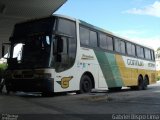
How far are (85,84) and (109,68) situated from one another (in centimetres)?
270

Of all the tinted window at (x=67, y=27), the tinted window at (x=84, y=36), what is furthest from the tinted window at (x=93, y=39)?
the tinted window at (x=67, y=27)

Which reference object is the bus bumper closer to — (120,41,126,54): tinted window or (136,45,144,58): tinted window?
(120,41,126,54): tinted window

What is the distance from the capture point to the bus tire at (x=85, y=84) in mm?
14780

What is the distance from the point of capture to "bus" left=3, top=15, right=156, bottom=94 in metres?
13.0

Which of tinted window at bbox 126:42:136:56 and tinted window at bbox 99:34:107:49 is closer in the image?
tinted window at bbox 99:34:107:49

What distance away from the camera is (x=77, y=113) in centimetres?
834

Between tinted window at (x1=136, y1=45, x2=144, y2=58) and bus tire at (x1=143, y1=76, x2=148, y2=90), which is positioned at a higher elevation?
tinted window at (x1=136, y1=45, x2=144, y2=58)

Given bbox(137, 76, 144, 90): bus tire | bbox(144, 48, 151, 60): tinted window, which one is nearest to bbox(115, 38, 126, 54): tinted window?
bbox(137, 76, 144, 90): bus tire

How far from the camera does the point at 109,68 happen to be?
17391 millimetres

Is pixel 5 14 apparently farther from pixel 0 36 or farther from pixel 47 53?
pixel 47 53

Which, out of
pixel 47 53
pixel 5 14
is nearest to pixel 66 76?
pixel 47 53

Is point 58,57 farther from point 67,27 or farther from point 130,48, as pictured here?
point 130,48

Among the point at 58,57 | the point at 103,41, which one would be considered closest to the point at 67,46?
the point at 58,57

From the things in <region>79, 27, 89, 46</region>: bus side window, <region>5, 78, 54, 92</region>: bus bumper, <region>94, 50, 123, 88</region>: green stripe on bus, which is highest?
<region>79, 27, 89, 46</region>: bus side window
